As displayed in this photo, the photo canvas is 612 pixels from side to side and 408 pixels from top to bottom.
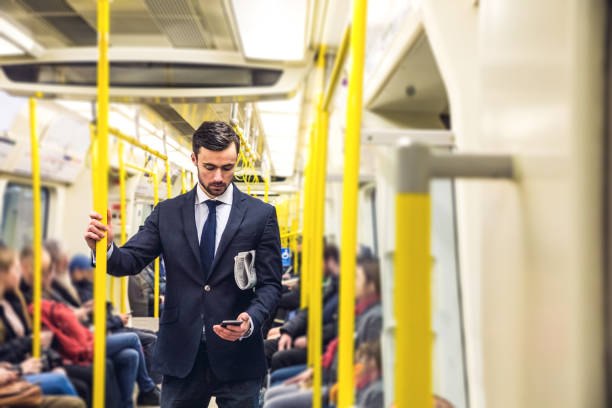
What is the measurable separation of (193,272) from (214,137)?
0.40m

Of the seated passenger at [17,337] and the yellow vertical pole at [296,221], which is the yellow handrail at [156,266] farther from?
the yellow vertical pole at [296,221]

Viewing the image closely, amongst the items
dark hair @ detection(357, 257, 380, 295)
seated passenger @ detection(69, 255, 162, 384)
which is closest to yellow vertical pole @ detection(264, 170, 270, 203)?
dark hair @ detection(357, 257, 380, 295)

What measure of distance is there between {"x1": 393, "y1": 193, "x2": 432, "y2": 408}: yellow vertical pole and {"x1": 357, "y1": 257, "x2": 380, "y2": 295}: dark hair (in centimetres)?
44

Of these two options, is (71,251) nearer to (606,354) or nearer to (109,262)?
(109,262)

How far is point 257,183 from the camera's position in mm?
1248

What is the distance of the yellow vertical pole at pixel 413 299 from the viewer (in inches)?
16.8

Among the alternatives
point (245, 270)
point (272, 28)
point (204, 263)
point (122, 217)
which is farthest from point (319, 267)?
point (272, 28)

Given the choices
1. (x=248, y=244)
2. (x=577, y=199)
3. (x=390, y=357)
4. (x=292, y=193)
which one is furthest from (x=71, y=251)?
(x=577, y=199)

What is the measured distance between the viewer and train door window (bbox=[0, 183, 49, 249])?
1109 mm

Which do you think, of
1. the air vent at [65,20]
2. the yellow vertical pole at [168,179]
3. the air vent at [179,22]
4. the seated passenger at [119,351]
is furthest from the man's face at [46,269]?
the air vent at [179,22]

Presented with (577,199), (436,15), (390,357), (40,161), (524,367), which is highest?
(436,15)

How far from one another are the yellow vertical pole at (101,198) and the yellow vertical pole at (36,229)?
5.8 inches

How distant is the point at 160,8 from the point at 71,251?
0.75m

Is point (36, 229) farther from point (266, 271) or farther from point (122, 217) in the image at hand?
point (266, 271)
